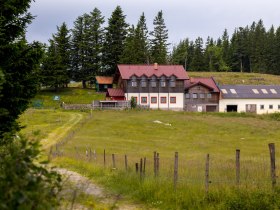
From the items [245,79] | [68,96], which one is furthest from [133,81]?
[245,79]

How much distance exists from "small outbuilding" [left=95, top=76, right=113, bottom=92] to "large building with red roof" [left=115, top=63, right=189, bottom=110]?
1199 cm

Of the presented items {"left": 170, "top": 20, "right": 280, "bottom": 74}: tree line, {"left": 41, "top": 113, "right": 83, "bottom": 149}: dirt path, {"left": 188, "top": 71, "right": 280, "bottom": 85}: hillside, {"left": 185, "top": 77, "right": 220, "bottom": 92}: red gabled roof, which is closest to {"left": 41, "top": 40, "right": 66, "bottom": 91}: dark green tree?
{"left": 41, "top": 113, "right": 83, "bottom": 149}: dirt path

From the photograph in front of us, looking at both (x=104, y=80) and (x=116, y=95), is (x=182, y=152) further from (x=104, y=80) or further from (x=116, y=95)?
(x=104, y=80)

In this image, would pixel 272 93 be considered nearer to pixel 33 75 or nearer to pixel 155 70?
pixel 155 70

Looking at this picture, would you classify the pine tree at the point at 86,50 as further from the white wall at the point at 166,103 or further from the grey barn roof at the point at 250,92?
the grey barn roof at the point at 250,92

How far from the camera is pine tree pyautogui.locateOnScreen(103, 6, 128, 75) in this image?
308 ft

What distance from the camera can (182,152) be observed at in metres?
34.4

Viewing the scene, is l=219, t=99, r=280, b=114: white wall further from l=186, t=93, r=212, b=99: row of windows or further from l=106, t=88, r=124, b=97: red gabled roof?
l=106, t=88, r=124, b=97: red gabled roof

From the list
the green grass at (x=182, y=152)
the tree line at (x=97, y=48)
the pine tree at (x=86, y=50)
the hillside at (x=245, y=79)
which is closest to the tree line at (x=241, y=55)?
the hillside at (x=245, y=79)

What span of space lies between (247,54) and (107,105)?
8425 centimetres

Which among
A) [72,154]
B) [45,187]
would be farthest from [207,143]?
[45,187]

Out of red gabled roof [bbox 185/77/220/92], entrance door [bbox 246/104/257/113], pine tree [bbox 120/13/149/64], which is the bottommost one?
entrance door [bbox 246/104/257/113]

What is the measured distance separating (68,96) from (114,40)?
20.3 m

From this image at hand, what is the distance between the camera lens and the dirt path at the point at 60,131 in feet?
124
